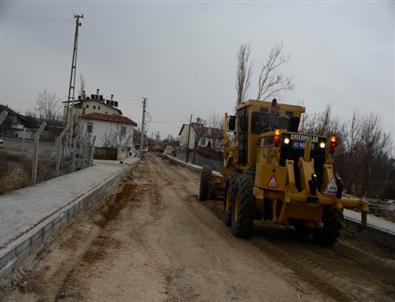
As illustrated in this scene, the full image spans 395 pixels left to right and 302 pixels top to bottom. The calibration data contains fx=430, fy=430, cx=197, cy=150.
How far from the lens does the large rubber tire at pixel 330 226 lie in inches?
359

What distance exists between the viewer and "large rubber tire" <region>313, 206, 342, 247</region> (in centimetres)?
911

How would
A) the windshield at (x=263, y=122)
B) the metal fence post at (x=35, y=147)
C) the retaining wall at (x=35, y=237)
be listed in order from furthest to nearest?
the metal fence post at (x=35, y=147) < the windshield at (x=263, y=122) < the retaining wall at (x=35, y=237)

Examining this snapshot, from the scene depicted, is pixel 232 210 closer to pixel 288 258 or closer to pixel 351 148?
pixel 288 258

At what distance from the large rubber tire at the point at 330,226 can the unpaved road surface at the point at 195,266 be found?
0.30m

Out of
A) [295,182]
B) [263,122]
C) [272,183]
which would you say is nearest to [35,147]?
[263,122]

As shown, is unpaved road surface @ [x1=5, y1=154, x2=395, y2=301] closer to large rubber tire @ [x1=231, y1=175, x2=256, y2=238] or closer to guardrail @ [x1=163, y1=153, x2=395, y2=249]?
large rubber tire @ [x1=231, y1=175, x2=256, y2=238]

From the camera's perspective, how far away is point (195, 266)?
6.69 m

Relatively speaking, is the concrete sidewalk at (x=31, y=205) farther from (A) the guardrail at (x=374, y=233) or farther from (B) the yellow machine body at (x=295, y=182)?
(A) the guardrail at (x=374, y=233)

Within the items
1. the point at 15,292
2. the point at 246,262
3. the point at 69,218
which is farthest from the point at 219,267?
the point at 69,218

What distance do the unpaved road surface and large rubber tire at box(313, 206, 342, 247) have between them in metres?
0.30

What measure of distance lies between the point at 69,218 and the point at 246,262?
3998mm

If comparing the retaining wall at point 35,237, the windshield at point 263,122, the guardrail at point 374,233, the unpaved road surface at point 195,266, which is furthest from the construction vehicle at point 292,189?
the retaining wall at point 35,237

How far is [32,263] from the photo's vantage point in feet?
19.5

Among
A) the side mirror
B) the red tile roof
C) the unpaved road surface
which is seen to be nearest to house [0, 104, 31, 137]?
the red tile roof
